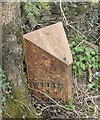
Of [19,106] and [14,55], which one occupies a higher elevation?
[14,55]

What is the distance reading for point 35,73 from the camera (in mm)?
3490

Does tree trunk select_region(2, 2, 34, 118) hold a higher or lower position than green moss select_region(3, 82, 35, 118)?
higher

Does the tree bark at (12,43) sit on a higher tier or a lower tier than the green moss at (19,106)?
higher

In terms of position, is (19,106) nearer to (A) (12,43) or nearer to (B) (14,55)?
(B) (14,55)

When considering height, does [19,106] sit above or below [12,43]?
below

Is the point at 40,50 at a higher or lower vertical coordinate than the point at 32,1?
lower

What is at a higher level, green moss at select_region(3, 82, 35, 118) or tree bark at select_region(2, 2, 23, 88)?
tree bark at select_region(2, 2, 23, 88)

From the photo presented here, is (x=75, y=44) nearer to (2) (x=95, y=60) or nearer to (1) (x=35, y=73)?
(2) (x=95, y=60)

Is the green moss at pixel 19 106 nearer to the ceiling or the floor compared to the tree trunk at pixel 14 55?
nearer to the floor

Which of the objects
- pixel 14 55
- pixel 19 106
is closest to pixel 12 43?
pixel 14 55

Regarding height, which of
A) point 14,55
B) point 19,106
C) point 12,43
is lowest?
point 19,106

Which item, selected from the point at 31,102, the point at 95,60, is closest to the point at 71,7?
the point at 95,60

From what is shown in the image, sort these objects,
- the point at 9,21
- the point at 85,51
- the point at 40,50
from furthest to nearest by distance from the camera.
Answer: the point at 85,51
the point at 40,50
the point at 9,21

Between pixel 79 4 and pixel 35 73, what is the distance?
53.3 inches
